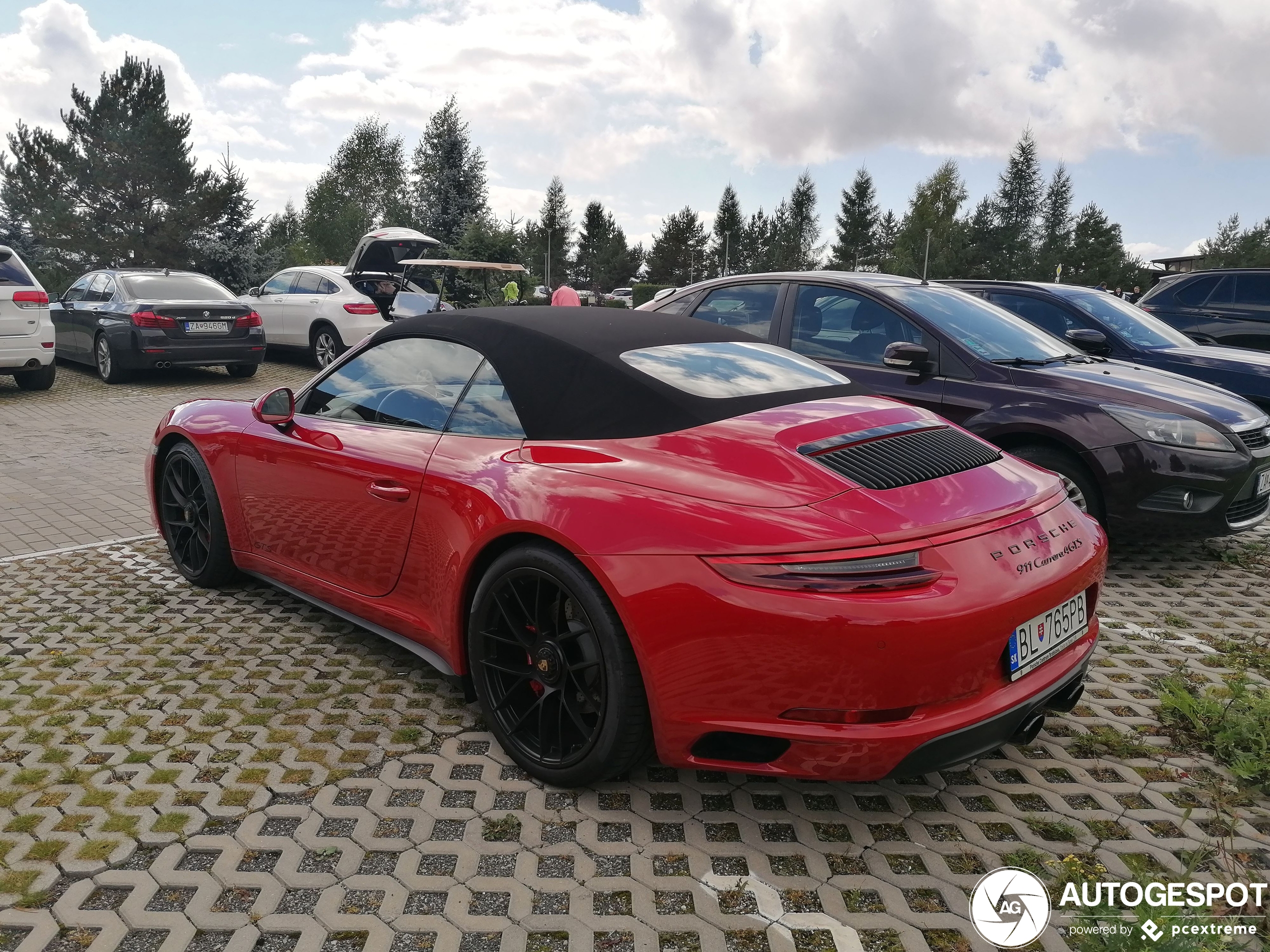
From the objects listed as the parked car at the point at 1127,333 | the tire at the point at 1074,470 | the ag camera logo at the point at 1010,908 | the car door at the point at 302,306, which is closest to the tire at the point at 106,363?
the car door at the point at 302,306

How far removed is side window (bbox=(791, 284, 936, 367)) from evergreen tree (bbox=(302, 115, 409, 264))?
1875 inches

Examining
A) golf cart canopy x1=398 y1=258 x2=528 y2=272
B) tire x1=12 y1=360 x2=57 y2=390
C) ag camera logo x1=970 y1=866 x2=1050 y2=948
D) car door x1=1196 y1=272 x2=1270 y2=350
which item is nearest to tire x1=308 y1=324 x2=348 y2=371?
golf cart canopy x1=398 y1=258 x2=528 y2=272

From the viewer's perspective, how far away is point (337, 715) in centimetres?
344

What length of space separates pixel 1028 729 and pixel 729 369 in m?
1.50

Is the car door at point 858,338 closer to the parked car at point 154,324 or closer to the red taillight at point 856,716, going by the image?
the red taillight at point 856,716

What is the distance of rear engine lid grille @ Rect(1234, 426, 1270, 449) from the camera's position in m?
5.15

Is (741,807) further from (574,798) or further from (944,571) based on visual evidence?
(944,571)

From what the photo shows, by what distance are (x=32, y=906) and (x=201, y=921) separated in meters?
0.46

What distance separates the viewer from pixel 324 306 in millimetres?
14641

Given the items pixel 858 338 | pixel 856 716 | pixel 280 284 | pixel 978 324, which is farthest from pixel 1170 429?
pixel 280 284

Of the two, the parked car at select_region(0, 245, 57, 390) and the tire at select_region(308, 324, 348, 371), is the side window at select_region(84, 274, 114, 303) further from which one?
the tire at select_region(308, 324, 348, 371)

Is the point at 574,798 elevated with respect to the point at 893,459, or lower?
lower

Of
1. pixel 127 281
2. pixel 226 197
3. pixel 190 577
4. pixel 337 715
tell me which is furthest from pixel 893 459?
pixel 226 197

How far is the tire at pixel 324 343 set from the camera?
48.0 ft
